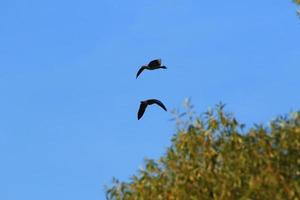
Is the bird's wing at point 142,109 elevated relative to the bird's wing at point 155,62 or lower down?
lower down

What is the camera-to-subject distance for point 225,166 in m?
31.3

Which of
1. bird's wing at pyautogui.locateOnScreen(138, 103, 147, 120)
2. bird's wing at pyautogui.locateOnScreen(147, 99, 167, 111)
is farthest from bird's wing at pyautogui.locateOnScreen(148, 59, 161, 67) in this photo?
bird's wing at pyautogui.locateOnScreen(138, 103, 147, 120)

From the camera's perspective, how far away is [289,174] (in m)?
30.5

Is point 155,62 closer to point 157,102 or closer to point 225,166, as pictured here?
point 157,102

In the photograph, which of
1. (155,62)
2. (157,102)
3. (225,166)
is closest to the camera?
A: (225,166)

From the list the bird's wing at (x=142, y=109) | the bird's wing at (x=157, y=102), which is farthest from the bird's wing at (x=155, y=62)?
the bird's wing at (x=142, y=109)

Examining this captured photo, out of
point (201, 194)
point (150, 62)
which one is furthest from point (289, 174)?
point (150, 62)

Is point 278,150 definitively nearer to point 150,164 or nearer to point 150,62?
point 150,164

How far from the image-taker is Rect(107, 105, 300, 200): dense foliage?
96.8 ft

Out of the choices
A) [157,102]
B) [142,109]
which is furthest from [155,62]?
[142,109]

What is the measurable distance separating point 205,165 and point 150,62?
10.4 m

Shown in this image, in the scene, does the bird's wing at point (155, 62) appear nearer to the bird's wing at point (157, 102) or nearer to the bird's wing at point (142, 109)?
the bird's wing at point (157, 102)

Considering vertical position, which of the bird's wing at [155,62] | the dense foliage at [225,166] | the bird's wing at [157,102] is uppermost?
the bird's wing at [155,62]

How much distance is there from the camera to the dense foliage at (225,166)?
1161 inches
